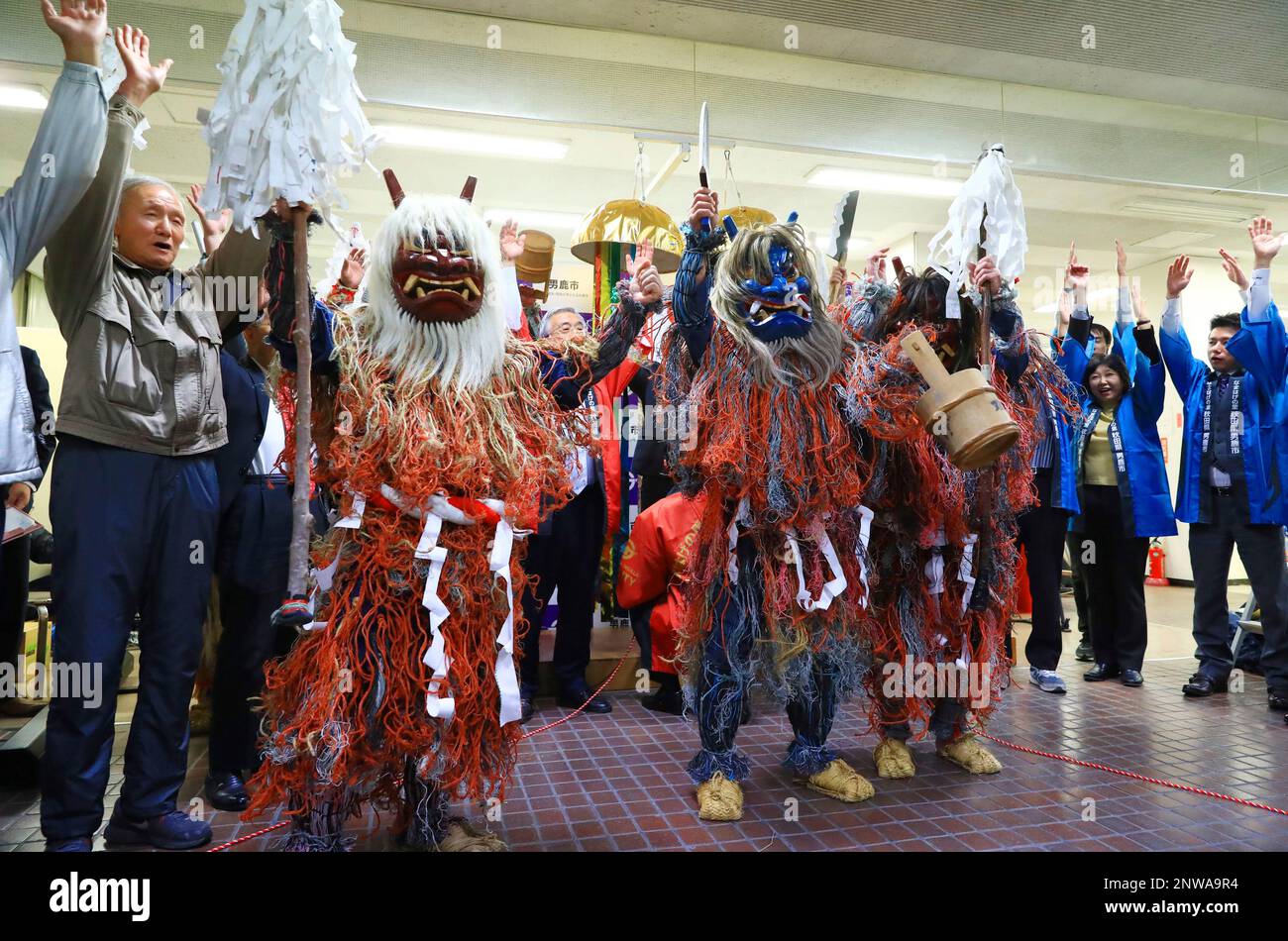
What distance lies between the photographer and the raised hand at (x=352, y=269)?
235 cm

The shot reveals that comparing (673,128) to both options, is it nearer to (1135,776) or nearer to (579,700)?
(579,700)

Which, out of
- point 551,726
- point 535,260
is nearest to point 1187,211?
point 535,260

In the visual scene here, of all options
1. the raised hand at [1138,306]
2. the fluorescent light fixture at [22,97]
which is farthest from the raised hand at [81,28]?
the raised hand at [1138,306]

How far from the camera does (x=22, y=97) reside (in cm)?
451

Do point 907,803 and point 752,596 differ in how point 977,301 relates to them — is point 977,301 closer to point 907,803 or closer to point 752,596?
point 752,596

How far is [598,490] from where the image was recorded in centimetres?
334

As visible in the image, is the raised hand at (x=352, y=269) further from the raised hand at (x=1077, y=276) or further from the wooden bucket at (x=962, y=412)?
the raised hand at (x=1077, y=276)

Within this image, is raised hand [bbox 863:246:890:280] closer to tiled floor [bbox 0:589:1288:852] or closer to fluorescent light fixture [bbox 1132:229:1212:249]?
tiled floor [bbox 0:589:1288:852]

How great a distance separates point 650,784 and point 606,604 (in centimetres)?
161

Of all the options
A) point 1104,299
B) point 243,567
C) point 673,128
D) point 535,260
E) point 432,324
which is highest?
point 673,128

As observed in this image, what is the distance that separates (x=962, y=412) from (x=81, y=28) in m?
2.29

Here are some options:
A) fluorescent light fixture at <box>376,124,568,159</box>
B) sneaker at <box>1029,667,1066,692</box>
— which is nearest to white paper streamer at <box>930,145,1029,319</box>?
sneaker at <box>1029,667,1066,692</box>
